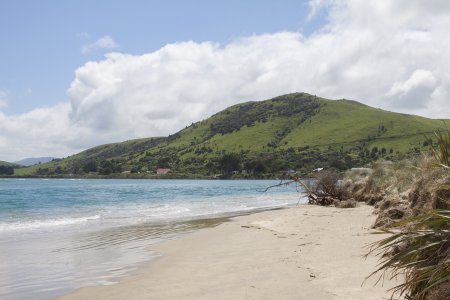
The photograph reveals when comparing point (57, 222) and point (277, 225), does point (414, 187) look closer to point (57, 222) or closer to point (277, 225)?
point (277, 225)

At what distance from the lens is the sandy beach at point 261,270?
22.0 ft

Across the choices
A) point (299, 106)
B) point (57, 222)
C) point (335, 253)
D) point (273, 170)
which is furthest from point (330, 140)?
point (335, 253)

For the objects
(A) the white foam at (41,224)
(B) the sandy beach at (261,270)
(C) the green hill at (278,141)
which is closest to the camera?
(B) the sandy beach at (261,270)

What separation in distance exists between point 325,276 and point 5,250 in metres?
9.72

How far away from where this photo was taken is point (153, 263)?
10.4 meters

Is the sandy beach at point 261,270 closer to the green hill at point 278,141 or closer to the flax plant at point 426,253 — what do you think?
the flax plant at point 426,253

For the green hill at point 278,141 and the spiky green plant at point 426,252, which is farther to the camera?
the green hill at point 278,141

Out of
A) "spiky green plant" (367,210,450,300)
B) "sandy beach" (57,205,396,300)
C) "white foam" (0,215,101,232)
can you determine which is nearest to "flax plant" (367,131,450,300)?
"spiky green plant" (367,210,450,300)

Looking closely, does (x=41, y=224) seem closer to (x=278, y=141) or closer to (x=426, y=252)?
(x=426, y=252)

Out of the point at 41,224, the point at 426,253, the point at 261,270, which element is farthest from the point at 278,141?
the point at 426,253

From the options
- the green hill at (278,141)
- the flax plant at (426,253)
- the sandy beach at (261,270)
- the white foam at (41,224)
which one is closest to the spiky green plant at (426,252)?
the flax plant at (426,253)

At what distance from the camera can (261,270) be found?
837 centimetres

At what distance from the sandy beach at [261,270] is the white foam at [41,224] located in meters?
8.50

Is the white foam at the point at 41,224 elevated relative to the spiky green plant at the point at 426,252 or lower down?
lower down
